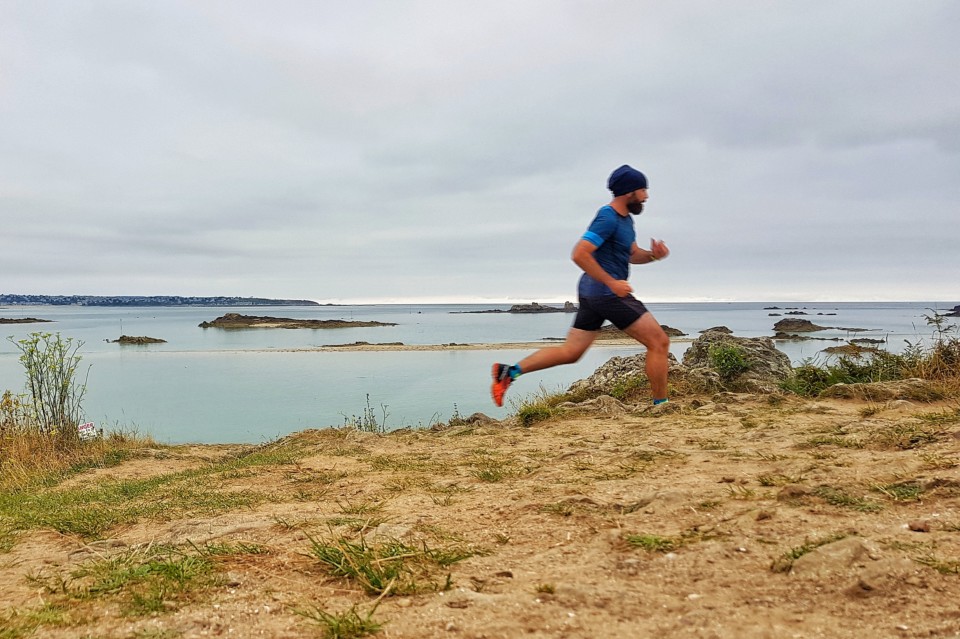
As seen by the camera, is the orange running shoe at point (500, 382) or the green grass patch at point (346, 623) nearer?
the green grass patch at point (346, 623)

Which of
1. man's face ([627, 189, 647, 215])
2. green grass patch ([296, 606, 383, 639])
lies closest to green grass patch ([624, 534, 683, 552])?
green grass patch ([296, 606, 383, 639])

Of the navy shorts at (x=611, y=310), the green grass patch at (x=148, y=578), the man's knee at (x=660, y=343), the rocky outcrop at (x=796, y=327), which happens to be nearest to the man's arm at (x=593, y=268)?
the navy shorts at (x=611, y=310)

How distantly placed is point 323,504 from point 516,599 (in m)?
2.14

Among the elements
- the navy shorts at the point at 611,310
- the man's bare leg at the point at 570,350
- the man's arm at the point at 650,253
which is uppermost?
the man's arm at the point at 650,253

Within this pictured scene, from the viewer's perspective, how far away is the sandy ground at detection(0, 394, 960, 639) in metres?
1.78

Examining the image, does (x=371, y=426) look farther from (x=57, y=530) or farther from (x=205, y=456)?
Result: (x=57, y=530)

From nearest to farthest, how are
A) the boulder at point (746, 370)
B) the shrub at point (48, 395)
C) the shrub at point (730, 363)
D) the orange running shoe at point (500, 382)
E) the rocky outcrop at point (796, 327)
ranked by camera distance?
the orange running shoe at point (500, 382), the shrub at point (48, 395), the boulder at point (746, 370), the shrub at point (730, 363), the rocky outcrop at point (796, 327)

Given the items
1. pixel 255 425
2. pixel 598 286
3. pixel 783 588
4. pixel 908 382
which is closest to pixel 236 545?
pixel 783 588

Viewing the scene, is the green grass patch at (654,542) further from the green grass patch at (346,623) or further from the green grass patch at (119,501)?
the green grass patch at (119,501)

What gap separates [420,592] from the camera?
1.99m

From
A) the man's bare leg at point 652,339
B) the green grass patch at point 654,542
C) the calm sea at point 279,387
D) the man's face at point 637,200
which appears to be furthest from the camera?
the calm sea at point 279,387

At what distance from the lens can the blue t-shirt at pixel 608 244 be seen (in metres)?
5.28

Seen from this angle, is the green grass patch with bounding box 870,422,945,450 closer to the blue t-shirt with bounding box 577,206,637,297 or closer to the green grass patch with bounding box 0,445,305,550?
the blue t-shirt with bounding box 577,206,637,297

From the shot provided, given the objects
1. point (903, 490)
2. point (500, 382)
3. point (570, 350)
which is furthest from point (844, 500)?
point (500, 382)
